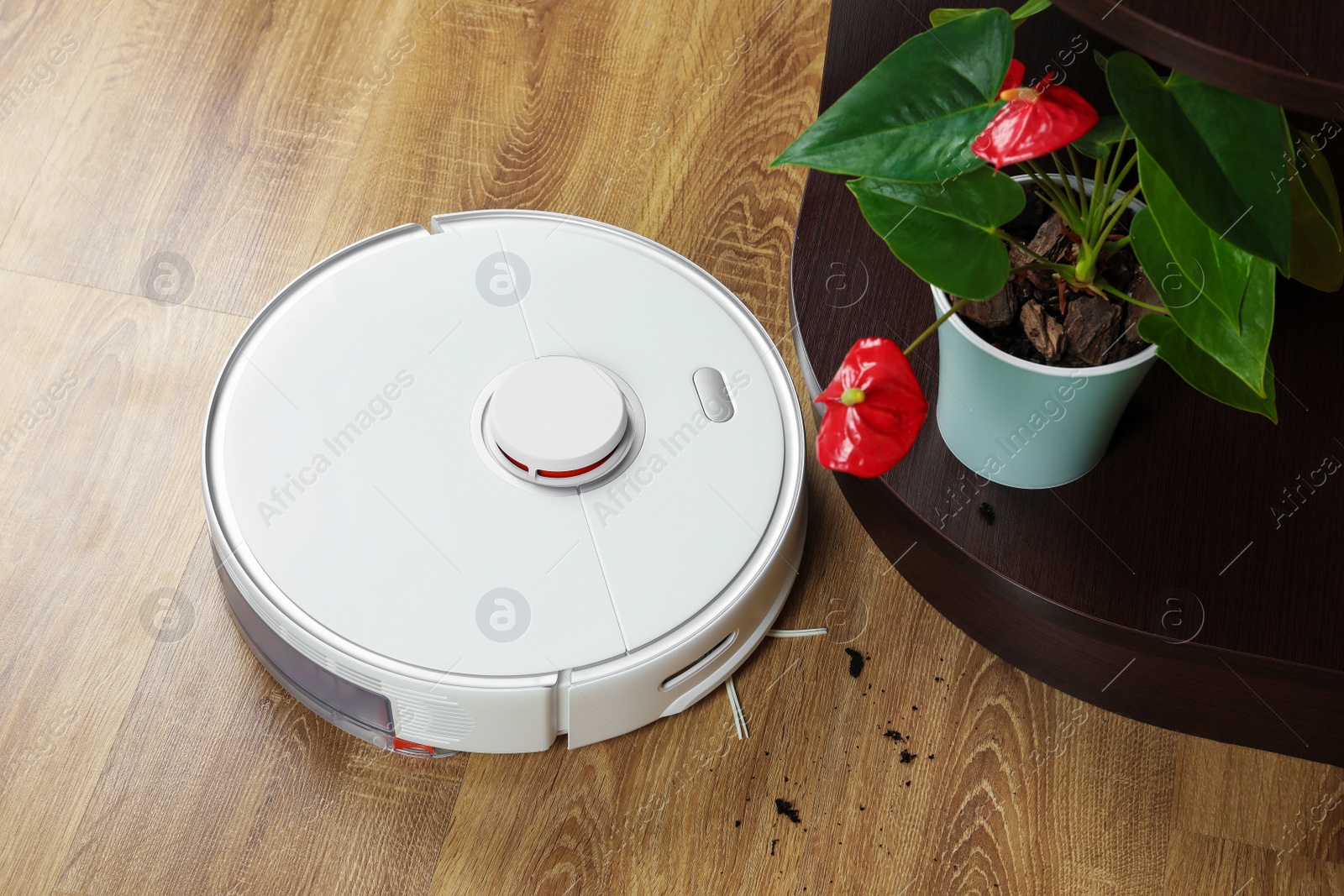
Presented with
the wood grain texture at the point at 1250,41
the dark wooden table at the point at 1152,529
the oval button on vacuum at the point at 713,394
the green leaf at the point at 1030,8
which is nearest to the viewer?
the wood grain texture at the point at 1250,41

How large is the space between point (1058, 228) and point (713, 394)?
280 millimetres

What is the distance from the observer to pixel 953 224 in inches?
19.3

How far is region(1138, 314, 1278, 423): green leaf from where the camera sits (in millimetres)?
486

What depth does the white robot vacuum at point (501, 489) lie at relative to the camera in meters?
0.71

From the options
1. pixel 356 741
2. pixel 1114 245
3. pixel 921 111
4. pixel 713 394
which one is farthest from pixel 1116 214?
pixel 356 741

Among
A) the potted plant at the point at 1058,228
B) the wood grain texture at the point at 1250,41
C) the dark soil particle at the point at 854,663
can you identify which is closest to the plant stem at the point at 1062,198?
the potted plant at the point at 1058,228

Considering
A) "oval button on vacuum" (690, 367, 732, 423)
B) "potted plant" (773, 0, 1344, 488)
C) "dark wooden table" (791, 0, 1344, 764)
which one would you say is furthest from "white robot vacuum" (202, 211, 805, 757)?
Answer: "potted plant" (773, 0, 1344, 488)

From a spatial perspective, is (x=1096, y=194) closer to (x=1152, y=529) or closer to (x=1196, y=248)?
(x=1196, y=248)

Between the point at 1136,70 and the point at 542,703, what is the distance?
50cm

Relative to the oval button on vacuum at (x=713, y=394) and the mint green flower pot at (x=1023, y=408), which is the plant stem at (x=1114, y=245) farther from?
the oval button on vacuum at (x=713, y=394)

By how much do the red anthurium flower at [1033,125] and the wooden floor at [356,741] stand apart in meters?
0.42

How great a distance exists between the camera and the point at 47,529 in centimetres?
87

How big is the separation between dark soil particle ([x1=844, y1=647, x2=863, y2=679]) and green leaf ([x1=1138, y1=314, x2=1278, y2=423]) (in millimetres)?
419

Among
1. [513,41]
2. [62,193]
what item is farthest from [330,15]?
[62,193]
